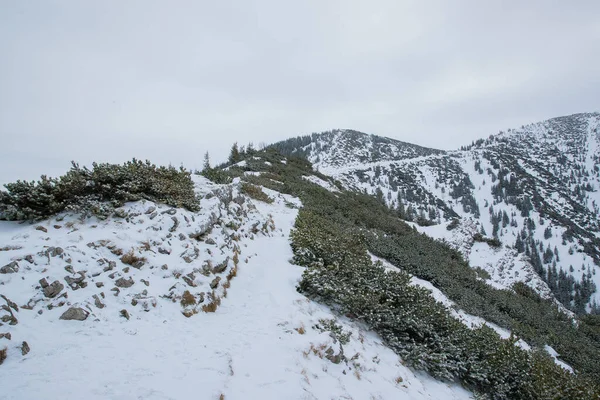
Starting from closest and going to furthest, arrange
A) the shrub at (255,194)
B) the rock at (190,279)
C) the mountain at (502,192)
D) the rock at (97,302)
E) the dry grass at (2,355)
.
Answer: the dry grass at (2,355) < the rock at (97,302) < the rock at (190,279) < the shrub at (255,194) < the mountain at (502,192)

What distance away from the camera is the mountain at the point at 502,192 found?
7531cm

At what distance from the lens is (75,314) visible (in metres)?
4.37

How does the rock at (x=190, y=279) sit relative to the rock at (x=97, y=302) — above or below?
below

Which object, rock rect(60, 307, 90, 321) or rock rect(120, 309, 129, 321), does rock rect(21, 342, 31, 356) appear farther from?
rock rect(120, 309, 129, 321)

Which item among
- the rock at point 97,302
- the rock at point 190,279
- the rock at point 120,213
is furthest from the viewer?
the rock at point 120,213

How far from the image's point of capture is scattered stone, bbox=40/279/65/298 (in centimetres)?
448

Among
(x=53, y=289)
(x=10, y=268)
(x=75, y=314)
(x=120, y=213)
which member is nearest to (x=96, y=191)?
(x=120, y=213)

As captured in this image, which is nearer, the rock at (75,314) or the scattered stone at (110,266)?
the rock at (75,314)

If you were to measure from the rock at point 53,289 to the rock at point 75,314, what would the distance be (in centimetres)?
42

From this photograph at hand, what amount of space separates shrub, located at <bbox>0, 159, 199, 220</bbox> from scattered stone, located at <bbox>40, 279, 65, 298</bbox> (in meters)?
2.28

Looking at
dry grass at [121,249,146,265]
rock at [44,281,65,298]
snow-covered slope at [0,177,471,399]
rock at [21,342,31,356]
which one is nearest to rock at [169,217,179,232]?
snow-covered slope at [0,177,471,399]

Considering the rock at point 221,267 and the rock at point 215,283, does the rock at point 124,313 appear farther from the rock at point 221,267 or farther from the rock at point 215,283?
the rock at point 221,267

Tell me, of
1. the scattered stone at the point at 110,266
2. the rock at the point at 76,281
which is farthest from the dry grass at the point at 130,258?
the rock at the point at 76,281

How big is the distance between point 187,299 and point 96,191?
3785 millimetres
